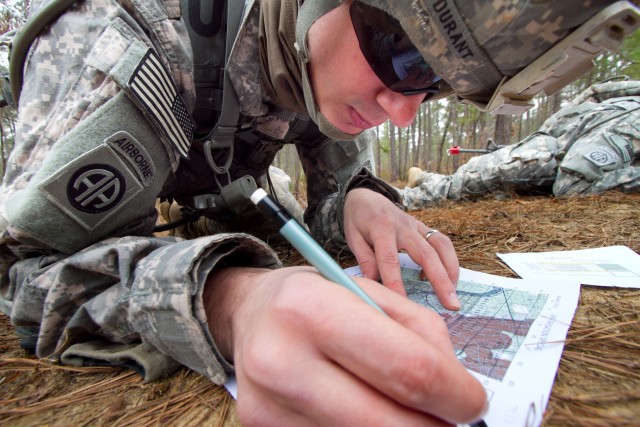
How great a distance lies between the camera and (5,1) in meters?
4.52

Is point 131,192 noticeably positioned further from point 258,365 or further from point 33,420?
point 258,365

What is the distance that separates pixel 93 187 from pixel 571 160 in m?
3.31

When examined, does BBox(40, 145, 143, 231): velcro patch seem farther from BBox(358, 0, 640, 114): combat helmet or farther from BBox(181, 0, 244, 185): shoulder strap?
BBox(358, 0, 640, 114): combat helmet

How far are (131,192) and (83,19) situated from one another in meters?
0.43

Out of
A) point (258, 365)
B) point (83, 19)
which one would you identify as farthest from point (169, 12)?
point (258, 365)

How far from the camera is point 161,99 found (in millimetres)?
816

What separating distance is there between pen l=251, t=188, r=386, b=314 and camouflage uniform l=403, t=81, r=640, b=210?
3025 millimetres

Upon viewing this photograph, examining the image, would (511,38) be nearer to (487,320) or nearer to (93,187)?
(487,320)

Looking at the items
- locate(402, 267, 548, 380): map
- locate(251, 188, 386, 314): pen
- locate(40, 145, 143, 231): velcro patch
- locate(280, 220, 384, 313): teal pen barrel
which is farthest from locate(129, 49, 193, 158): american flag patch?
locate(402, 267, 548, 380): map

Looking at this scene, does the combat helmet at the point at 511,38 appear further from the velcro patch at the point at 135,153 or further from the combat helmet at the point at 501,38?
the velcro patch at the point at 135,153

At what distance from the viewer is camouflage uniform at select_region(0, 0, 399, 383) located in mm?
596

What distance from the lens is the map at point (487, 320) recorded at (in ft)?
2.05

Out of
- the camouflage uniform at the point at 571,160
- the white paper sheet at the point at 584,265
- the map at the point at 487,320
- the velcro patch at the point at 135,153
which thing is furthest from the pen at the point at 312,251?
the camouflage uniform at the point at 571,160

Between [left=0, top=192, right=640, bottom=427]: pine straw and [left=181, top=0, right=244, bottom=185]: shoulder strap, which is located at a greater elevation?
[left=181, top=0, right=244, bottom=185]: shoulder strap
